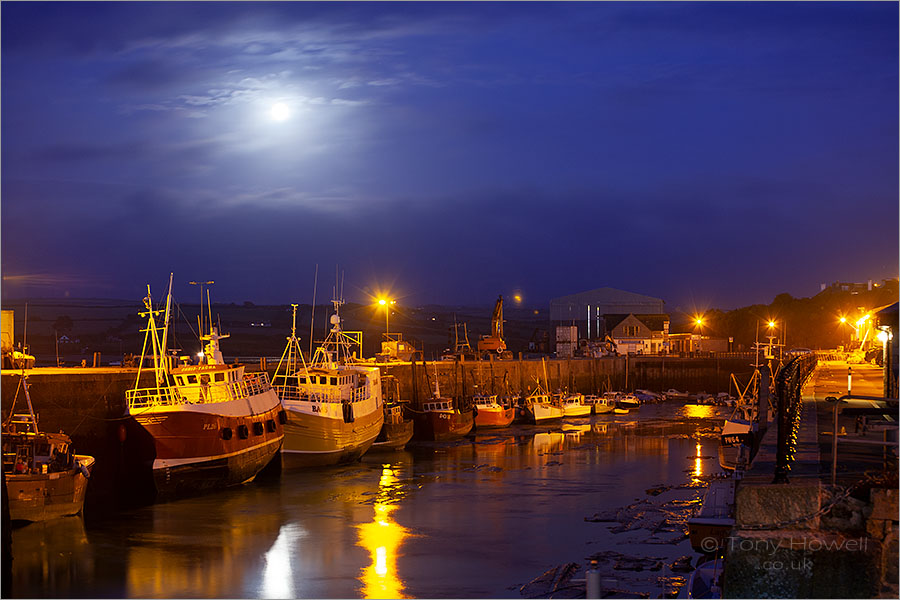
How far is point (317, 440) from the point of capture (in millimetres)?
40906

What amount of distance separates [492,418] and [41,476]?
38148 millimetres

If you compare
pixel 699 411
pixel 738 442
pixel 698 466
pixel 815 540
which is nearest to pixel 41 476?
pixel 815 540

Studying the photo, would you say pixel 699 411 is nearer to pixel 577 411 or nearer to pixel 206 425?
pixel 577 411

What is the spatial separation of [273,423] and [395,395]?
22.2m

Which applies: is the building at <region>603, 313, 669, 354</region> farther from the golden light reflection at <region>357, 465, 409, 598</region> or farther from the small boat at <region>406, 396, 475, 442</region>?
the golden light reflection at <region>357, 465, 409, 598</region>

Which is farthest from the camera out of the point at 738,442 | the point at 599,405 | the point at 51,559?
the point at 599,405

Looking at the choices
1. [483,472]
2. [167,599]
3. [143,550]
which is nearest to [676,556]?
[167,599]

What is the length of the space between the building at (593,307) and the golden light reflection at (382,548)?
340ft

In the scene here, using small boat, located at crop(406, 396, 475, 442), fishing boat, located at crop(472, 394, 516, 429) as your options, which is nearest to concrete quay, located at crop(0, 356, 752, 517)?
fishing boat, located at crop(472, 394, 516, 429)

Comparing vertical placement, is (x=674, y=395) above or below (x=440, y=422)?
below

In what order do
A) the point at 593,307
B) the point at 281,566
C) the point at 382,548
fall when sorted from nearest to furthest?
the point at 281,566 < the point at 382,548 < the point at 593,307

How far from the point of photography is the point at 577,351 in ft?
373

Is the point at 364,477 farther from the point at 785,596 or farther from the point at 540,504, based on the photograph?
the point at 785,596

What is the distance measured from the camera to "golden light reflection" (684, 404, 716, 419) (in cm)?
7062
